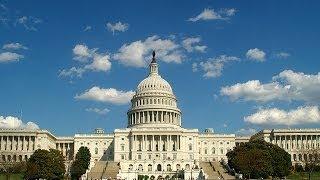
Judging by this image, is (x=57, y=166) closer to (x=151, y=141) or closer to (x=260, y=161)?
(x=260, y=161)

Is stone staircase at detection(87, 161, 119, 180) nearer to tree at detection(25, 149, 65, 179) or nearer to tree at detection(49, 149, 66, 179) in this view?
tree at detection(49, 149, 66, 179)

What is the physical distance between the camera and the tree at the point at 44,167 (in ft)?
379

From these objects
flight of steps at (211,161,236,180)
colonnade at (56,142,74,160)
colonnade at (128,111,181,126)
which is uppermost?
colonnade at (128,111,181,126)

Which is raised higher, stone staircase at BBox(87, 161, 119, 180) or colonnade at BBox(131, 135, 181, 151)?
colonnade at BBox(131, 135, 181, 151)

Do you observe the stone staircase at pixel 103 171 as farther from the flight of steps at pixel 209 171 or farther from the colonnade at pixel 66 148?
the colonnade at pixel 66 148

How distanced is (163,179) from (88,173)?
1761 cm

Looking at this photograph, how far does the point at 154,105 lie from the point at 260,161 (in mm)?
69182

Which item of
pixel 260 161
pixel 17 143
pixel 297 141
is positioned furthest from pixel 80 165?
pixel 297 141

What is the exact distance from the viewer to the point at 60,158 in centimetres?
12494

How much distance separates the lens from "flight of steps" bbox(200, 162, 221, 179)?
130 meters

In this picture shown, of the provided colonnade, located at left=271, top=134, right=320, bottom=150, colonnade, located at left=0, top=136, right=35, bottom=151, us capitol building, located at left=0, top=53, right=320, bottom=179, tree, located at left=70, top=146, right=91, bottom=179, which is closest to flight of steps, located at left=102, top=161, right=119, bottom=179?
us capitol building, located at left=0, top=53, right=320, bottom=179

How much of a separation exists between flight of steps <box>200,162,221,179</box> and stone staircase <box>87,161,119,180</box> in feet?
68.7

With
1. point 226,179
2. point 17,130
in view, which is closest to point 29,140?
point 17,130

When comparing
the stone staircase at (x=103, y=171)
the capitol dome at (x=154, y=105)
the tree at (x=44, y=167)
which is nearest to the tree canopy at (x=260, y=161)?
the stone staircase at (x=103, y=171)
